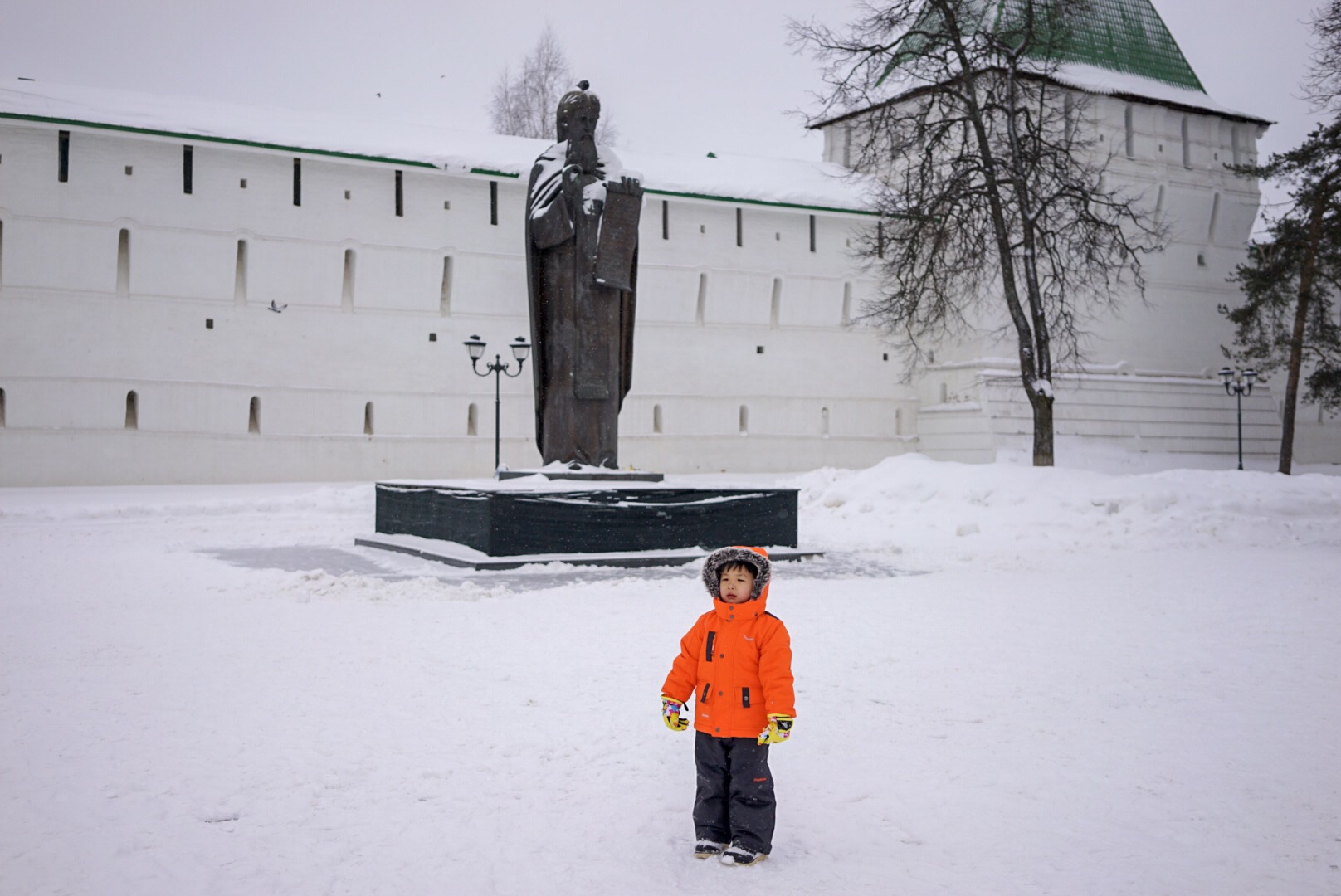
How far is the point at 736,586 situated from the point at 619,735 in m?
1.29

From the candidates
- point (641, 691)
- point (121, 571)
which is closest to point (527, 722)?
point (641, 691)

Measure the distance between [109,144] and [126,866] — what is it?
75.7ft

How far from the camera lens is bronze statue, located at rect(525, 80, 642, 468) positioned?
9789 millimetres

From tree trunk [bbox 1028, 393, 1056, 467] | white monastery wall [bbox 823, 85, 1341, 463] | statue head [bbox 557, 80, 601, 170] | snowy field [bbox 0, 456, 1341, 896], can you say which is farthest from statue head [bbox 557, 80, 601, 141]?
white monastery wall [bbox 823, 85, 1341, 463]

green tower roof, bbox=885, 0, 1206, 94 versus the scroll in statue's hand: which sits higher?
green tower roof, bbox=885, 0, 1206, 94

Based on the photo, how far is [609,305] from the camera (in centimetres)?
996

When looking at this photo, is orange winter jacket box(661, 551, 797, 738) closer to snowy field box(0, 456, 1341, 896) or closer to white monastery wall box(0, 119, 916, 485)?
snowy field box(0, 456, 1341, 896)

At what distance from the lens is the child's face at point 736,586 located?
2891 millimetres

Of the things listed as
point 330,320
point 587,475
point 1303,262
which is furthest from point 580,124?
point 1303,262

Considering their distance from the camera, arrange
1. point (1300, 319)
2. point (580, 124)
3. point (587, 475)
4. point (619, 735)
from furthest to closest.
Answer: point (1300, 319) → point (580, 124) → point (587, 475) → point (619, 735)

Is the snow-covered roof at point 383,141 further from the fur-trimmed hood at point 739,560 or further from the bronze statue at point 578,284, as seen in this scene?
the fur-trimmed hood at point 739,560

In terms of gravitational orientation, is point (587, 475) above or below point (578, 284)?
A: below

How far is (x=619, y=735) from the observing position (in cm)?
397

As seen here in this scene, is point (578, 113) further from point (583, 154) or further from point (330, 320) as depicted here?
point (330, 320)
